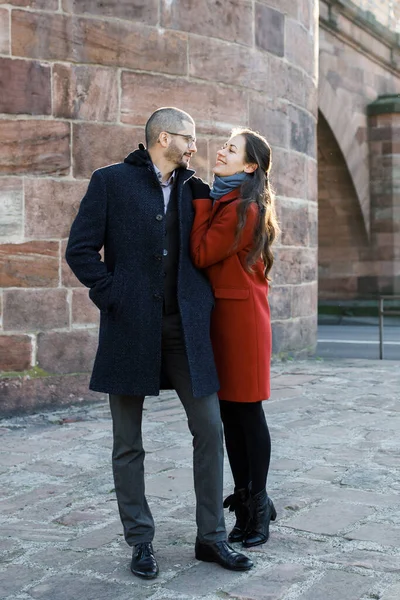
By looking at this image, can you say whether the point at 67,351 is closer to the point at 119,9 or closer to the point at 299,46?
the point at 119,9

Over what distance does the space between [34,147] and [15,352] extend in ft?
4.54

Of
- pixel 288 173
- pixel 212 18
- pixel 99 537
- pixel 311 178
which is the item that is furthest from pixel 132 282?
pixel 311 178

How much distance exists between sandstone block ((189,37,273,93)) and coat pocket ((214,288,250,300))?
13.5 feet

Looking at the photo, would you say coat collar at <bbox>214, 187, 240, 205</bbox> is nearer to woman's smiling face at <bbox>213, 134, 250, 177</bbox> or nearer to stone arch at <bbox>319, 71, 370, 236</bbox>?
woman's smiling face at <bbox>213, 134, 250, 177</bbox>

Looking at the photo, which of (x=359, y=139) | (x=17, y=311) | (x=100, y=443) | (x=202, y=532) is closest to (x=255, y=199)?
(x=202, y=532)

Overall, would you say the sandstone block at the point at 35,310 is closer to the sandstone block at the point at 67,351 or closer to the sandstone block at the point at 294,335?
the sandstone block at the point at 67,351

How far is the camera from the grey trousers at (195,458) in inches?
120

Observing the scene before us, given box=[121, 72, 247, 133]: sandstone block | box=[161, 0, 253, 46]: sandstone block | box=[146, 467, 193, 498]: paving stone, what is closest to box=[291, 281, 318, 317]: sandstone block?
box=[121, 72, 247, 133]: sandstone block

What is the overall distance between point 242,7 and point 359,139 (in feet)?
31.8

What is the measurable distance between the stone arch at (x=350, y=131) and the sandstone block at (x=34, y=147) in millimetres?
9543

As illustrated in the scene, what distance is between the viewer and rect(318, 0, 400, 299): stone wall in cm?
1555

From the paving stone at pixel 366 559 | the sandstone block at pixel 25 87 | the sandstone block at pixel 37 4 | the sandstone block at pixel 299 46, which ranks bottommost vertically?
the paving stone at pixel 366 559

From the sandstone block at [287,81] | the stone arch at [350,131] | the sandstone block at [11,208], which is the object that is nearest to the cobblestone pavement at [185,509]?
the sandstone block at [11,208]

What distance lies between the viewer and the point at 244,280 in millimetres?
3215
